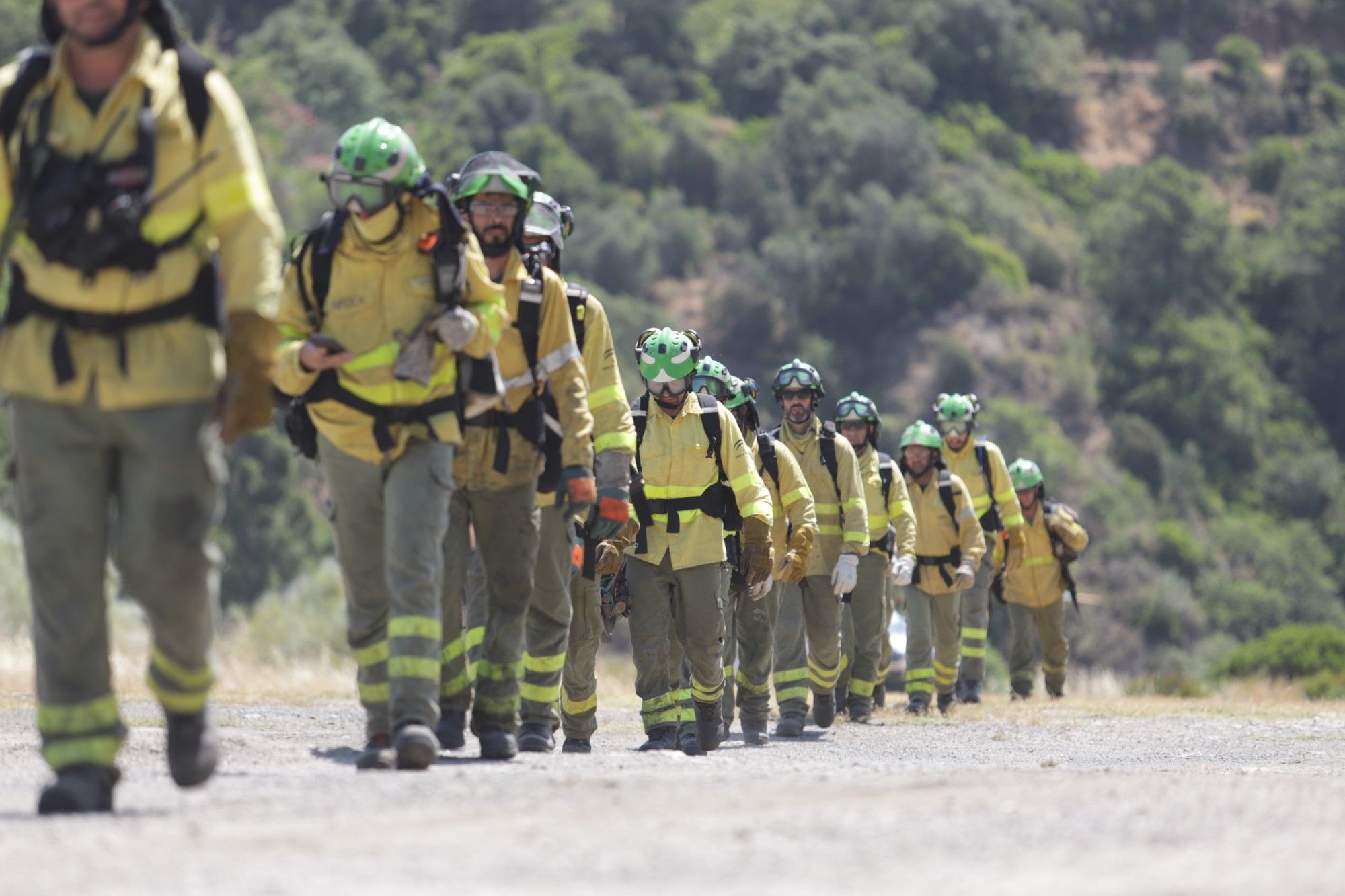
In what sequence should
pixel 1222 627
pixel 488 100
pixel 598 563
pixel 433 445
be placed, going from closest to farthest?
1. pixel 433 445
2. pixel 598 563
3. pixel 1222 627
4. pixel 488 100

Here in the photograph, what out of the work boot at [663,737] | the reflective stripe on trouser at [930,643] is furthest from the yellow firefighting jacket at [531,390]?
the reflective stripe on trouser at [930,643]

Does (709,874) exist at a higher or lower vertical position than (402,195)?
lower

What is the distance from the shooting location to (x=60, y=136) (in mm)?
7266

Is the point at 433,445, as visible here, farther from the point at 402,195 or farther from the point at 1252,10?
the point at 1252,10

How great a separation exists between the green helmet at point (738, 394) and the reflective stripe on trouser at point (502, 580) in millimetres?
5547

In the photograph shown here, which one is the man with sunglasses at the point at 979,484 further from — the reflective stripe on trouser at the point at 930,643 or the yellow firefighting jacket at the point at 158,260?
the yellow firefighting jacket at the point at 158,260

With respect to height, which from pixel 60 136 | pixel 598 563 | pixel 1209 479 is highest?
pixel 1209 479

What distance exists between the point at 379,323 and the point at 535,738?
2.69m

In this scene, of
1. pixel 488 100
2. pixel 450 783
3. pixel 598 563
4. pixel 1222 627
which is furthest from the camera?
pixel 488 100

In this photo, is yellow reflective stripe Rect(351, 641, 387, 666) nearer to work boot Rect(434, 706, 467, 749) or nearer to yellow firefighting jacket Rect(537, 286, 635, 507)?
work boot Rect(434, 706, 467, 749)

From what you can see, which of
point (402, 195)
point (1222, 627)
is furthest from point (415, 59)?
point (402, 195)

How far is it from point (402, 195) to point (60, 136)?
79.0 inches

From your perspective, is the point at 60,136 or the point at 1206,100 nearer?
the point at 60,136

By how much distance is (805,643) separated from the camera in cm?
1623
